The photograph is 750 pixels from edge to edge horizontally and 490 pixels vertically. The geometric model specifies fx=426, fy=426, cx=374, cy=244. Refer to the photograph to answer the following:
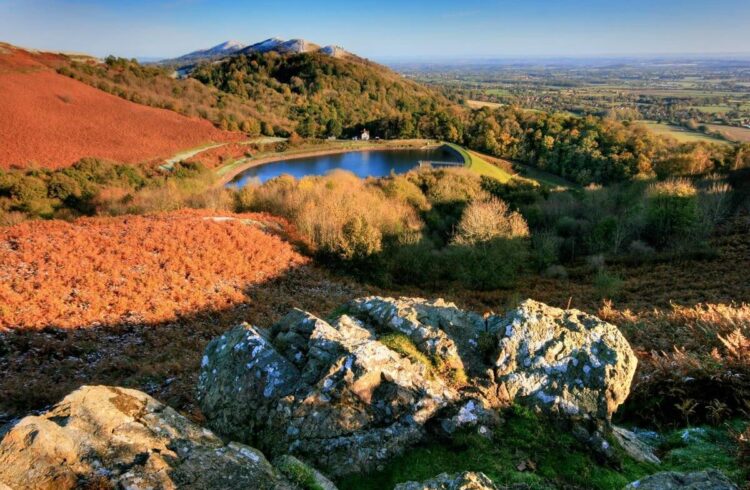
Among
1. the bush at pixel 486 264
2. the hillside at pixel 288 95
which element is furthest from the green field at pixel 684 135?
the bush at pixel 486 264

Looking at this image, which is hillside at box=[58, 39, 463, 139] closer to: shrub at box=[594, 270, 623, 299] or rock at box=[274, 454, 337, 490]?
shrub at box=[594, 270, 623, 299]

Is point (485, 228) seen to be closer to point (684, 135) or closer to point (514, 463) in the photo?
point (514, 463)

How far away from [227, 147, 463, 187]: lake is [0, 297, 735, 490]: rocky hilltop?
6841cm

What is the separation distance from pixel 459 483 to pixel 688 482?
2.55 metres

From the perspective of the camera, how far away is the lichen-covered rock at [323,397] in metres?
6.26

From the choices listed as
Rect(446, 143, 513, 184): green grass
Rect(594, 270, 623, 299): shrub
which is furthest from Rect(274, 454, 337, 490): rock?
Rect(446, 143, 513, 184): green grass

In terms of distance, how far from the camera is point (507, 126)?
98188mm

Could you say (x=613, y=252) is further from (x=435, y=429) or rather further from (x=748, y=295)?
(x=435, y=429)

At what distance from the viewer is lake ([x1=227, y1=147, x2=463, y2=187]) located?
80137 mm

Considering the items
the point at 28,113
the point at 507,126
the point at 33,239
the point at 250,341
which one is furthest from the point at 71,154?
the point at 507,126

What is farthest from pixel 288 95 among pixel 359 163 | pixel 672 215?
pixel 672 215

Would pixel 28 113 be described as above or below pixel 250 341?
above

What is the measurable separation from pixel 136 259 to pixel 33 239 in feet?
17.9

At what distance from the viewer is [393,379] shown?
22.2 ft
